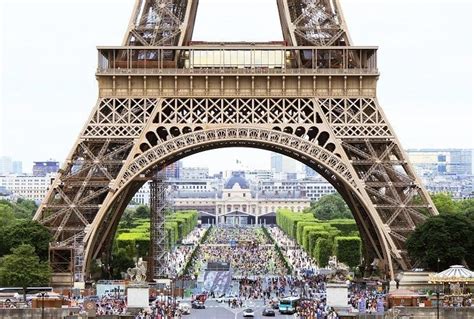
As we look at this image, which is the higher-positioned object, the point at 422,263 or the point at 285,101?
the point at 285,101

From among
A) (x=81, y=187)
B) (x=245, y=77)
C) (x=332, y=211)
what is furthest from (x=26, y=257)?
(x=332, y=211)

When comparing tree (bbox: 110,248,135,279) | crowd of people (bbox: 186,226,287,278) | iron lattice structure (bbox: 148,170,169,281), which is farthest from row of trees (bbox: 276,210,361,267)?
iron lattice structure (bbox: 148,170,169,281)

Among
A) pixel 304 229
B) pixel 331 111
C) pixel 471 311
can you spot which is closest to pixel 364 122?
pixel 331 111

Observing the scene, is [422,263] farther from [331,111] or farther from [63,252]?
[63,252]

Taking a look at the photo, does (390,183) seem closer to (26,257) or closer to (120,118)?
(120,118)

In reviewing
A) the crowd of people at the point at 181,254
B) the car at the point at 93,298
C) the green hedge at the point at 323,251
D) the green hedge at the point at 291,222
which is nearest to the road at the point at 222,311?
the car at the point at 93,298
